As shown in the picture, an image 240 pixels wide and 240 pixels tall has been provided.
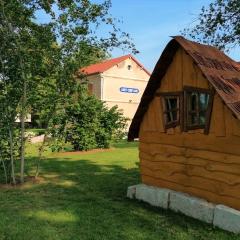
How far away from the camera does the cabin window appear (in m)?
9.79

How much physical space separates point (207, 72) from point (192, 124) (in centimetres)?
124

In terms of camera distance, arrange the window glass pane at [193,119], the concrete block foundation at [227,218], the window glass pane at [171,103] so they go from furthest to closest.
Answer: the window glass pane at [171,103]
the window glass pane at [193,119]
the concrete block foundation at [227,218]

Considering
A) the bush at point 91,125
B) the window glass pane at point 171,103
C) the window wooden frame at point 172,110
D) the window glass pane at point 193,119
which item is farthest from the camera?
the bush at point 91,125

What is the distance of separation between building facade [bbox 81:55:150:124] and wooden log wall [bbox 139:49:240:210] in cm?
3668

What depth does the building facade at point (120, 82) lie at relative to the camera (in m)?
48.2

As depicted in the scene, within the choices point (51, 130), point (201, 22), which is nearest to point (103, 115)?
point (201, 22)

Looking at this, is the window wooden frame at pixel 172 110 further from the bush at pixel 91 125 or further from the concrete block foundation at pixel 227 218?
the bush at pixel 91 125

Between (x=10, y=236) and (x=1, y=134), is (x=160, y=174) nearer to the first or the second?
(x=10, y=236)

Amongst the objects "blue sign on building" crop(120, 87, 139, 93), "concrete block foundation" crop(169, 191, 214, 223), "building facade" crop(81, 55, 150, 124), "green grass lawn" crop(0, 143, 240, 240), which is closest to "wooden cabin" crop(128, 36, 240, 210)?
"concrete block foundation" crop(169, 191, 214, 223)

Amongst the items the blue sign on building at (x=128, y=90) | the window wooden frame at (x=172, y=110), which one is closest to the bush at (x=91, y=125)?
the window wooden frame at (x=172, y=110)

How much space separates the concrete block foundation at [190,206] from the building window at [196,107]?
1568 mm

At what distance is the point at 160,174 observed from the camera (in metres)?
10.3

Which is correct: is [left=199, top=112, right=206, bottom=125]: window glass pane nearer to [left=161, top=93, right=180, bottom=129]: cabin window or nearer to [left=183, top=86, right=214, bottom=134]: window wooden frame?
[left=183, top=86, right=214, bottom=134]: window wooden frame

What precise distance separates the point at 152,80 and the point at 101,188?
3807mm
